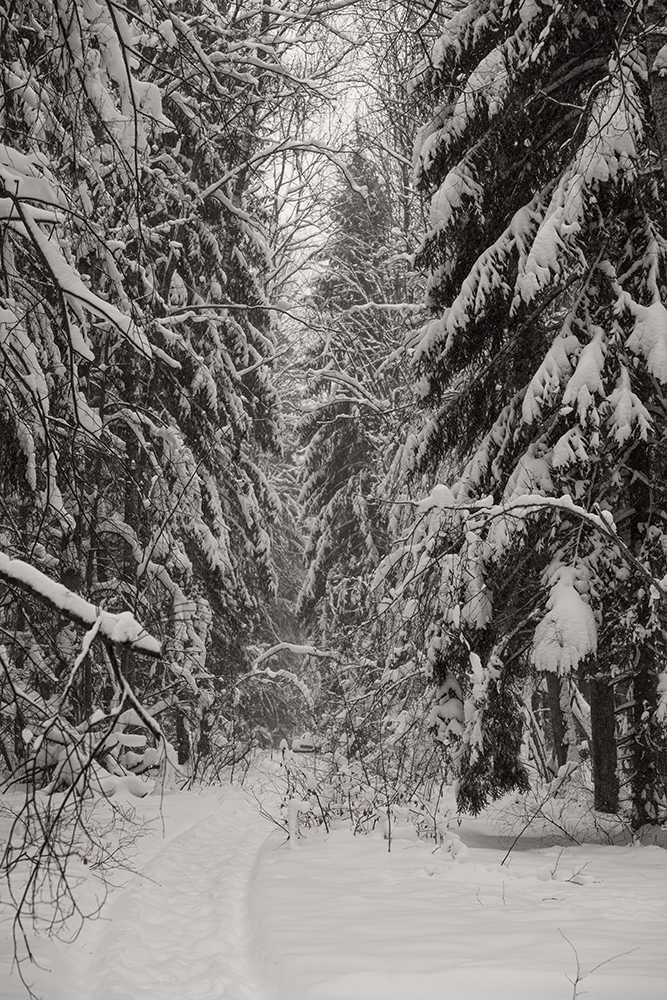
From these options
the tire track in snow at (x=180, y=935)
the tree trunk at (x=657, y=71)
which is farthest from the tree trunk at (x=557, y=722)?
the tree trunk at (x=657, y=71)

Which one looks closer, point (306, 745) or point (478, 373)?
point (478, 373)

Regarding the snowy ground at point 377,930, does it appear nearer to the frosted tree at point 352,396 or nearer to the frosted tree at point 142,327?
the frosted tree at point 142,327

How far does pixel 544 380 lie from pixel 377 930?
475cm

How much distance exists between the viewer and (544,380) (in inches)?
278

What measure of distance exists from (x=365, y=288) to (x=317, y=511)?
6116 millimetres

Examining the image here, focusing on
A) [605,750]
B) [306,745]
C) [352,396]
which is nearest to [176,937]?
[605,750]

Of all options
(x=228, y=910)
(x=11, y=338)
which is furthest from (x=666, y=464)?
(x=11, y=338)

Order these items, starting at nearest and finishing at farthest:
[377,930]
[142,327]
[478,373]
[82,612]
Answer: [82,612]
[377,930]
[142,327]
[478,373]

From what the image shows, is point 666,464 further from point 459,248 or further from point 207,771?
point 207,771

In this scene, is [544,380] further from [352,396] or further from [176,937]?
[352,396]

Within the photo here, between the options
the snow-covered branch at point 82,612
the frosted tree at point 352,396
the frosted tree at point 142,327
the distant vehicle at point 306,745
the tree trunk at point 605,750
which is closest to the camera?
the snow-covered branch at point 82,612

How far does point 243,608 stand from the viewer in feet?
52.1

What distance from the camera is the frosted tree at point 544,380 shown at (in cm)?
664

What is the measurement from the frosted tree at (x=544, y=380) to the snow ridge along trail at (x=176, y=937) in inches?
100
